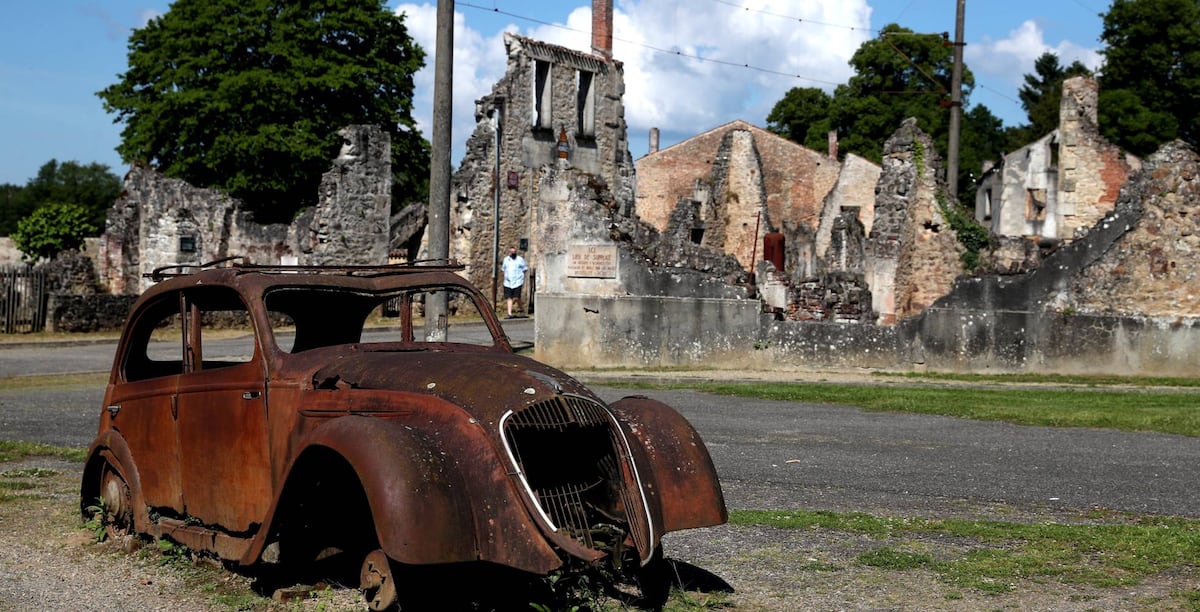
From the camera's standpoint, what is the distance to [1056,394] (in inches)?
715

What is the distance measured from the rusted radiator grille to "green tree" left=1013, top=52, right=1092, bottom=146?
7105 cm

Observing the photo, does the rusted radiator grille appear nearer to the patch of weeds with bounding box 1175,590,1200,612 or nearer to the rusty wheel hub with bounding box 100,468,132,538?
the patch of weeds with bounding box 1175,590,1200,612

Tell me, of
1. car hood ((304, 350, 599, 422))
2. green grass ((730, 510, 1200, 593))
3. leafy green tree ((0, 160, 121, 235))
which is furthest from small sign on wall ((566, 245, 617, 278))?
leafy green tree ((0, 160, 121, 235))

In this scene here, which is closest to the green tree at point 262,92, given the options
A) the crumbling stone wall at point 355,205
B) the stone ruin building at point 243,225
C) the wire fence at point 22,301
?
the stone ruin building at point 243,225

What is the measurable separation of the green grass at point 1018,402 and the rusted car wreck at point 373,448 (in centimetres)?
954

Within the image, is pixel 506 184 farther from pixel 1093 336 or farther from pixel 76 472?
pixel 76 472

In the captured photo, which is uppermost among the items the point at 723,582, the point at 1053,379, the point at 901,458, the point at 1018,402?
the point at 1053,379

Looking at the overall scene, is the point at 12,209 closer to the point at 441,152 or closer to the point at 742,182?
the point at 742,182

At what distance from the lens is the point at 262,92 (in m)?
48.9

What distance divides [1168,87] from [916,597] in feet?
218

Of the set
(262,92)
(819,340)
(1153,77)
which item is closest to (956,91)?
(819,340)

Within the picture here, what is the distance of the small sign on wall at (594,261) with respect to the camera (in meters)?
22.3

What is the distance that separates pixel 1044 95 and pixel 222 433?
8731 cm

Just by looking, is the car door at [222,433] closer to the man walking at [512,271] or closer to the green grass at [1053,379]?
the green grass at [1053,379]
